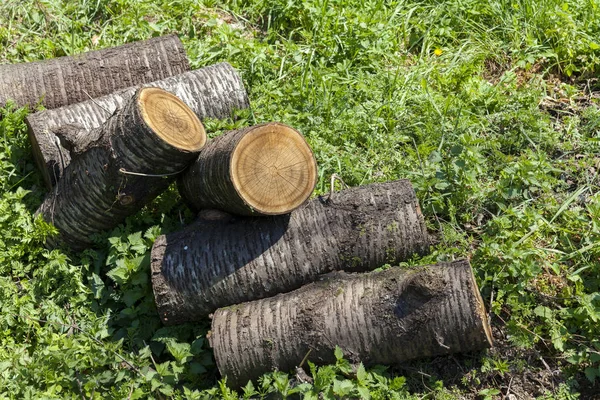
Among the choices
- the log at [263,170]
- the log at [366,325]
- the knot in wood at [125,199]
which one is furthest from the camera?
the knot in wood at [125,199]

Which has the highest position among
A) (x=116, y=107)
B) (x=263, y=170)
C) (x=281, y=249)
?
(x=263, y=170)

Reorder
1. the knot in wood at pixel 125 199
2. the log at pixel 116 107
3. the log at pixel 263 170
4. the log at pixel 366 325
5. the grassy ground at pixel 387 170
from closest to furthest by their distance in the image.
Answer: the log at pixel 366 325 < the log at pixel 263 170 < the grassy ground at pixel 387 170 < the knot in wood at pixel 125 199 < the log at pixel 116 107

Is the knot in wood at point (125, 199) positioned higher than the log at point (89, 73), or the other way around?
the log at point (89, 73)

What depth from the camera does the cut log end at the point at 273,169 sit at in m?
4.17

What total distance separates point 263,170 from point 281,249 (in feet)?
1.68

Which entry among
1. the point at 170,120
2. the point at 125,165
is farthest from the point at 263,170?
the point at 125,165

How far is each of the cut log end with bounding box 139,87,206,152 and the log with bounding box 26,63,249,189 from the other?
0.72m

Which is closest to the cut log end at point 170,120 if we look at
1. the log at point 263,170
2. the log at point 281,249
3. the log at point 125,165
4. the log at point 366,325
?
the log at point 125,165

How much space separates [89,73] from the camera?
18.5 ft

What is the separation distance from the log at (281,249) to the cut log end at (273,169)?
0.24 meters

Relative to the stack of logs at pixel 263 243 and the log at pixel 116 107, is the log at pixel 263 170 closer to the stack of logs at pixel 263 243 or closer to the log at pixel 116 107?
the stack of logs at pixel 263 243

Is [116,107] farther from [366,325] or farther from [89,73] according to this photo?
[366,325]

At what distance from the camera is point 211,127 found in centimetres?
540

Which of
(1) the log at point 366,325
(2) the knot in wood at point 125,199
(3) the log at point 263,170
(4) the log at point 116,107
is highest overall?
(3) the log at point 263,170
